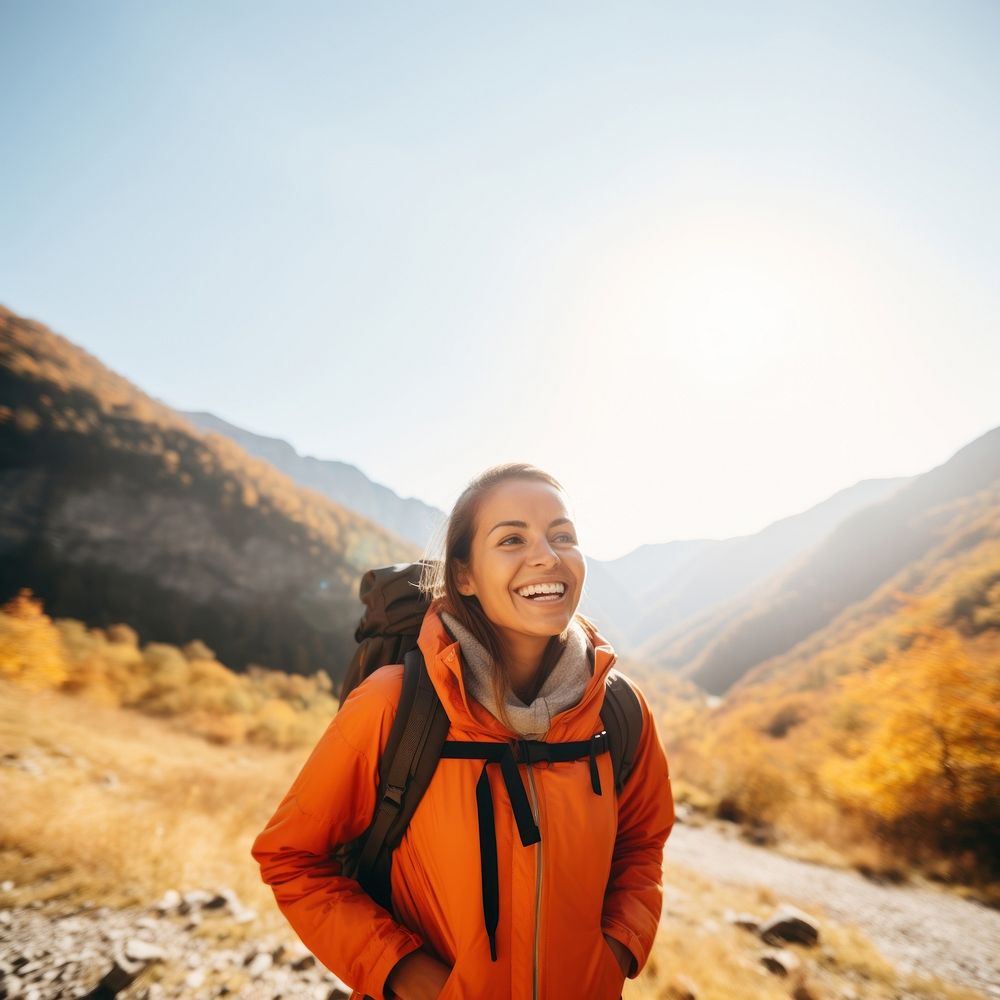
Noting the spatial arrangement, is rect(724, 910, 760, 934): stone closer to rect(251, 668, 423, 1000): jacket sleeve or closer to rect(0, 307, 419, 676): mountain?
rect(251, 668, 423, 1000): jacket sleeve

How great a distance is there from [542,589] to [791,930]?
651cm

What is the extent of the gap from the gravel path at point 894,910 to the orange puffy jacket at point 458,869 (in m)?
6.33

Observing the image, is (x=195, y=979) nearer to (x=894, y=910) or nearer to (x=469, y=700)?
(x=469, y=700)

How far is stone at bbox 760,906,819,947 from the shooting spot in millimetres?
5000

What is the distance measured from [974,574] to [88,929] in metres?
28.5

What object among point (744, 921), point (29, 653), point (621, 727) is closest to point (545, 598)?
point (621, 727)

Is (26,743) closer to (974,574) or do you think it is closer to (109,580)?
(109,580)

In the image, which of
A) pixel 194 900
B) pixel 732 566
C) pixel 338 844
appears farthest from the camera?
pixel 732 566

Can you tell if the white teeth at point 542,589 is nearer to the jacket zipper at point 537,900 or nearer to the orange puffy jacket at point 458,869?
the orange puffy jacket at point 458,869

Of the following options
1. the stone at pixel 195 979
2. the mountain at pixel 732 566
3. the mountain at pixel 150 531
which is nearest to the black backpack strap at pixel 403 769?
the stone at pixel 195 979

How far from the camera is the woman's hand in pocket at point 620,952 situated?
154 cm

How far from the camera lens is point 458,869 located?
4.61ft

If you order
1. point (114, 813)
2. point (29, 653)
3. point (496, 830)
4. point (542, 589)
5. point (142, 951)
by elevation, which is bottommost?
point (29, 653)

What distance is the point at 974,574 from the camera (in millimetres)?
18938
